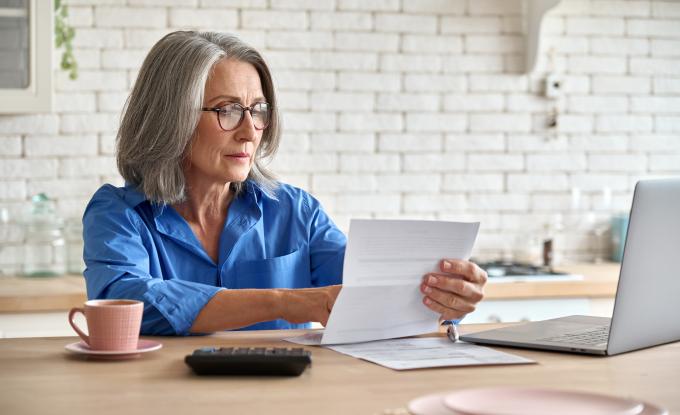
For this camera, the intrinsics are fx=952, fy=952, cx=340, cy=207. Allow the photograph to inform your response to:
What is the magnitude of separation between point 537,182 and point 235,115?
6.69 ft

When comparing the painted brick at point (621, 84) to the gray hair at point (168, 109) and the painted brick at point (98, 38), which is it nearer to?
the painted brick at point (98, 38)

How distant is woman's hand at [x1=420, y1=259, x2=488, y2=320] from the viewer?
189 cm

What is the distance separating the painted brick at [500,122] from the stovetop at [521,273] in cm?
59

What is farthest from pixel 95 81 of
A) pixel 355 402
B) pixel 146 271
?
pixel 355 402

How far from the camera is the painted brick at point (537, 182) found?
13.3 ft

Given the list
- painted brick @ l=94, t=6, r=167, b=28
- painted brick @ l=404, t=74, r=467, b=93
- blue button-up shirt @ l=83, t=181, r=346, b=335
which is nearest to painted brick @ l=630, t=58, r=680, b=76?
painted brick @ l=404, t=74, r=467, b=93

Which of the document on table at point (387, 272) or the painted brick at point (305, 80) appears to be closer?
the document on table at point (387, 272)

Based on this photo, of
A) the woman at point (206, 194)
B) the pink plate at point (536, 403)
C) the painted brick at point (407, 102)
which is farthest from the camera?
the painted brick at point (407, 102)

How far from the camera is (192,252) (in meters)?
2.34

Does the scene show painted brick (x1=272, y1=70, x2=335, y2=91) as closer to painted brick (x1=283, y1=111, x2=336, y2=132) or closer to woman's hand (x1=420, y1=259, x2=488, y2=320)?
painted brick (x1=283, y1=111, x2=336, y2=132)

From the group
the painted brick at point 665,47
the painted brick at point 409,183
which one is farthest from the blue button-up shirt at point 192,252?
the painted brick at point 665,47

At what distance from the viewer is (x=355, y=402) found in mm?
1344

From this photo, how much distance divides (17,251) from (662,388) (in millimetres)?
2715

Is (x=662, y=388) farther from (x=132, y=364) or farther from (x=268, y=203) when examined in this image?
(x=268, y=203)
